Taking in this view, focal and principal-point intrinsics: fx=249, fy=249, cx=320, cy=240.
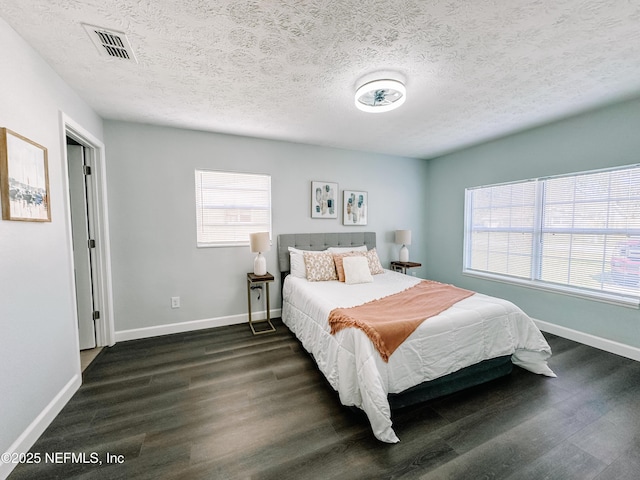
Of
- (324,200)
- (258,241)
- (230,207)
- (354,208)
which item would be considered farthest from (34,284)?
(354,208)

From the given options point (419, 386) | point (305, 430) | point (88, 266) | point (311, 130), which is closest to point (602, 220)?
point (419, 386)

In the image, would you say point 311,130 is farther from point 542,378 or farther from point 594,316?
point 594,316

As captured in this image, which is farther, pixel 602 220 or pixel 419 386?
pixel 602 220

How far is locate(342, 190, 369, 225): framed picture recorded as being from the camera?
3955mm

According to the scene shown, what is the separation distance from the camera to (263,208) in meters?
3.48

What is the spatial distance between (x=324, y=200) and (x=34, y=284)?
9.94ft

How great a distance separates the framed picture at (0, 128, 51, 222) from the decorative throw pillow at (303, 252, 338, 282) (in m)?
2.32

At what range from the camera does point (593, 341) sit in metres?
2.68

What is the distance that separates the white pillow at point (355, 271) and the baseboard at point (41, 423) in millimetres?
2588

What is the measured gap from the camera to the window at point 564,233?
2509mm

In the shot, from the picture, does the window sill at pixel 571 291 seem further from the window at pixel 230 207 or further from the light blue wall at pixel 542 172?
the window at pixel 230 207

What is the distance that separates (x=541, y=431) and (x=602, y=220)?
2.38m

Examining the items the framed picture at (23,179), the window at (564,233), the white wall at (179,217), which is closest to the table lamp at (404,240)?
the window at (564,233)

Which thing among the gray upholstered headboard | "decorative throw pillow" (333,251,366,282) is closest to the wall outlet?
the gray upholstered headboard
